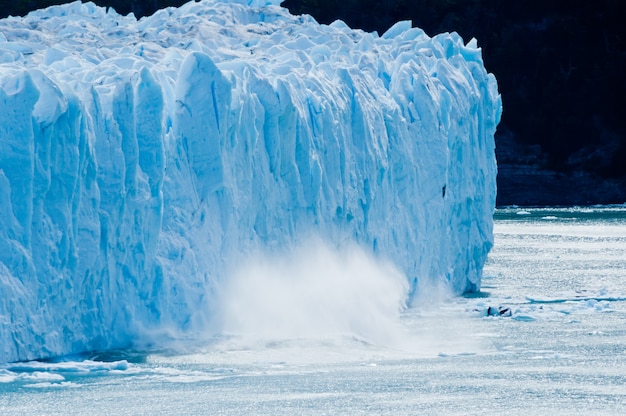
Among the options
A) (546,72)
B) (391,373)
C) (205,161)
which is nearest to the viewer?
(391,373)

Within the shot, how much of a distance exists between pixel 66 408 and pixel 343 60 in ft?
27.0

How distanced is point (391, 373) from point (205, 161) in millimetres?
2683

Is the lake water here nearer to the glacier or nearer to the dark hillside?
the glacier

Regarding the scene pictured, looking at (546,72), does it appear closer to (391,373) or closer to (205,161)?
(205,161)

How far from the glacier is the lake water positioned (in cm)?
56

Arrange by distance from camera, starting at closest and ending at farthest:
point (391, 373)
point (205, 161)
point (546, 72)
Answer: point (391, 373)
point (205, 161)
point (546, 72)

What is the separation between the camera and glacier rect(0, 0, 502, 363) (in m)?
11.6

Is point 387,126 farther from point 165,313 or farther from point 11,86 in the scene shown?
point 11,86

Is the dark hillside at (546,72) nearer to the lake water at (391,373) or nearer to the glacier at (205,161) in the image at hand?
the glacier at (205,161)

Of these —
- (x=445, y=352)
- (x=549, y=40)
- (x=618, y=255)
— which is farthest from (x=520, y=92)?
(x=445, y=352)

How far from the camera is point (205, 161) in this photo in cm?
1324

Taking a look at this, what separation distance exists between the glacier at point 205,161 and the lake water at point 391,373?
1.83 ft

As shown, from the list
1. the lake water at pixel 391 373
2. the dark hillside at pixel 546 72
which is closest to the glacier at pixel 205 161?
the lake water at pixel 391 373

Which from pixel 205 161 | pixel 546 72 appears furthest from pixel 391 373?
pixel 546 72
